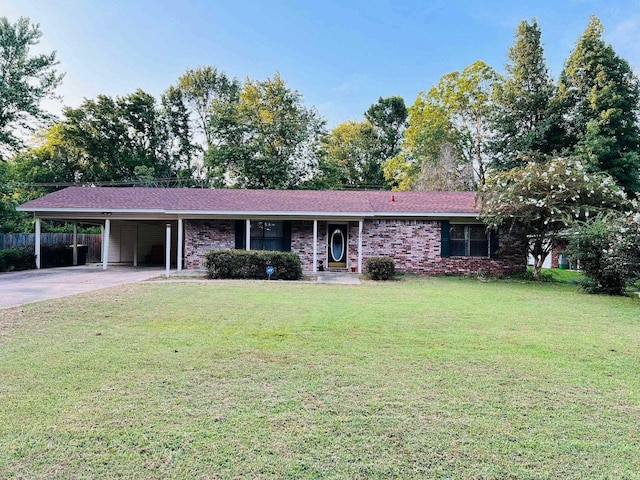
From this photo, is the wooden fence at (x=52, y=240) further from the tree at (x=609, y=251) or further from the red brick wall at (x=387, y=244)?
the tree at (x=609, y=251)

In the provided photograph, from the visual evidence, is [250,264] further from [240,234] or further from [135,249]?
[135,249]

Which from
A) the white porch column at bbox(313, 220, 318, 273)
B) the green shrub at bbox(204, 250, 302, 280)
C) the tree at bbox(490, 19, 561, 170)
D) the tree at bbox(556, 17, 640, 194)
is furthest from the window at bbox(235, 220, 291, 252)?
the tree at bbox(490, 19, 561, 170)

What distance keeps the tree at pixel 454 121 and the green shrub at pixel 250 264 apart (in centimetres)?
1927

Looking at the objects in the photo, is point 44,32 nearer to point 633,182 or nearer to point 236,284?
point 236,284

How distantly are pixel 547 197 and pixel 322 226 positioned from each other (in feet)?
25.7

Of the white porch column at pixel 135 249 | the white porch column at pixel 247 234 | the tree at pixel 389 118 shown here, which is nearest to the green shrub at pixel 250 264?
the white porch column at pixel 247 234

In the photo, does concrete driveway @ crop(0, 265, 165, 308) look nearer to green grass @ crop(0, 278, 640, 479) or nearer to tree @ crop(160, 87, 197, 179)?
green grass @ crop(0, 278, 640, 479)

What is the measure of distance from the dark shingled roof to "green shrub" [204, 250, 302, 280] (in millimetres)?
2382

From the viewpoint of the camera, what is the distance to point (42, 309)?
21.5 ft

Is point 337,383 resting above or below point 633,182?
below

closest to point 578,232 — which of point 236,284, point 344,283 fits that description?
point 344,283

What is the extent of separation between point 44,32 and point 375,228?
20.5 metres

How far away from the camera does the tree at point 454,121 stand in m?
28.6

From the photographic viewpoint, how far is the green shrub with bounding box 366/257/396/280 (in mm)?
12188
